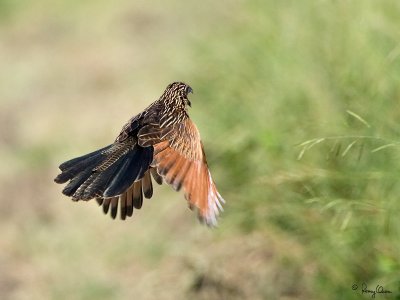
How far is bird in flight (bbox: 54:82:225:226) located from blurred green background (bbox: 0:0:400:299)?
0.60m

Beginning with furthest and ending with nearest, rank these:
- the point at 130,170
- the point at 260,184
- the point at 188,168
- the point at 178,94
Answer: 1. the point at 260,184
2. the point at 178,94
3. the point at 130,170
4. the point at 188,168

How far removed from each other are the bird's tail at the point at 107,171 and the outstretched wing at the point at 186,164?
0.26 feet

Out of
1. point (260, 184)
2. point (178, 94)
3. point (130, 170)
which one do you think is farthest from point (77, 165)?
point (260, 184)

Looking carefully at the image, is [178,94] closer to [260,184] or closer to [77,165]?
[77,165]

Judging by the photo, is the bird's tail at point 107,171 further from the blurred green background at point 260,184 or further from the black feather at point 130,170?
the blurred green background at point 260,184

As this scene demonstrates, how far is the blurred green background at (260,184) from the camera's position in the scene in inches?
209

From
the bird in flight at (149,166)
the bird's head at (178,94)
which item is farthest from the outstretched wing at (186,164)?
the bird's head at (178,94)

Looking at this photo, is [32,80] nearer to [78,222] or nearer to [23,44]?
[23,44]

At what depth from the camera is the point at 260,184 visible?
19.6ft

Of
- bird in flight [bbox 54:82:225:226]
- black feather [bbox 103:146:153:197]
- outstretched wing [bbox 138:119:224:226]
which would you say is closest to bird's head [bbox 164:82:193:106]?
bird in flight [bbox 54:82:225:226]

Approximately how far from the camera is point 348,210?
5312 millimetres

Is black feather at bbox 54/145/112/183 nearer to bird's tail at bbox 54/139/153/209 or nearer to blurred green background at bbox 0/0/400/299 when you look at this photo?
bird's tail at bbox 54/139/153/209

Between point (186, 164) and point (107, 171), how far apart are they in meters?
0.42

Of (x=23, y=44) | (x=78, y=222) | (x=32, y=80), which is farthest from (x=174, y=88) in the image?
(x=23, y=44)
